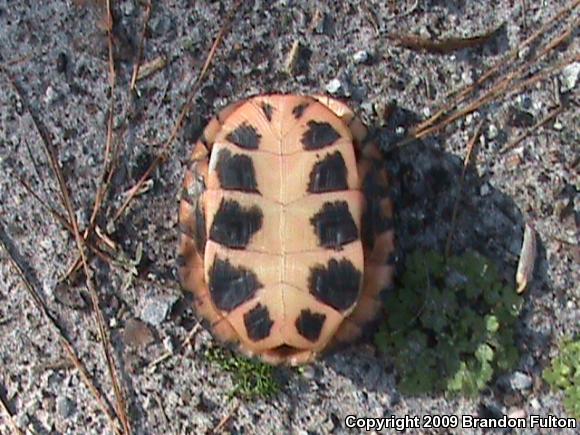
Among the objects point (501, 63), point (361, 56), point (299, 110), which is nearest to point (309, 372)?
point (299, 110)

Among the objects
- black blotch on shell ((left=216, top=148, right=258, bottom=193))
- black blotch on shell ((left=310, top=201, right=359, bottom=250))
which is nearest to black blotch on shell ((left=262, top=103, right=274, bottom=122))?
black blotch on shell ((left=216, top=148, right=258, bottom=193))

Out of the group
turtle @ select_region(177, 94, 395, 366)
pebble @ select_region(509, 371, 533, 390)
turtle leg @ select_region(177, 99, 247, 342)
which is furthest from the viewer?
pebble @ select_region(509, 371, 533, 390)

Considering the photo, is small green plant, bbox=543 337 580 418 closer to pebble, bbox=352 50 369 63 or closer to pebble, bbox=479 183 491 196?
pebble, bbox=479 183 491 196

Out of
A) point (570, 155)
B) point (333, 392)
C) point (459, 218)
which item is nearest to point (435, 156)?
point (459, 218)

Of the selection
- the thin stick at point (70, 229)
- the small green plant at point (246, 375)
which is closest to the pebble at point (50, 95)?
the thin stick at point (70, 229)

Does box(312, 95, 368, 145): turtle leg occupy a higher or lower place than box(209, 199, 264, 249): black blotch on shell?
higher

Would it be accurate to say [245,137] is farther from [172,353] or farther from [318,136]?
[172,353]

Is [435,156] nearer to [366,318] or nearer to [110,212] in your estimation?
[366,318]
